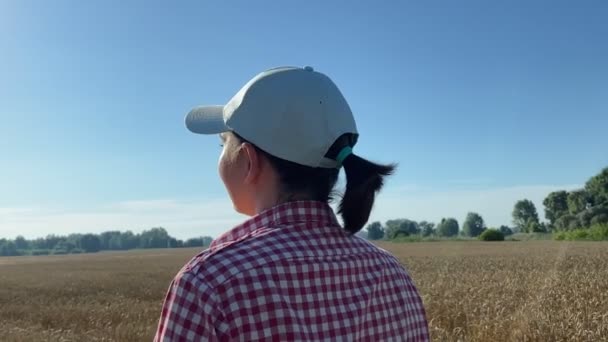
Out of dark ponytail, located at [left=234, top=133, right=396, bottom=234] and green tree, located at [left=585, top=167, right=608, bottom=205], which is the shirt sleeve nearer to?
dark ponytail, located at [left=234, top=133, right=396, bottom=234]

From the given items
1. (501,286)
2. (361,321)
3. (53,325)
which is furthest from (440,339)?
(53,325)

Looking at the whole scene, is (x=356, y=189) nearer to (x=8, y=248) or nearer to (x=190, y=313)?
(x=190, y=313)

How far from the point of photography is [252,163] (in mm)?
1715

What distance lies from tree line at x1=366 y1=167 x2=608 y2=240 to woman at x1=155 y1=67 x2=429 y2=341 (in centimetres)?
8645

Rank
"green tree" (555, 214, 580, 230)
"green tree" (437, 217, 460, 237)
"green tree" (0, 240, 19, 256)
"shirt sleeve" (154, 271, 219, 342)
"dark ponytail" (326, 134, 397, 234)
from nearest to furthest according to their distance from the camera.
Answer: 1. "shirt sleeve" (154, 271, 219, 342)
2. "dark ponytail" (326, 134, 397, 234)
3. "green tree" (555, 214, 580, 230)
4. "green tree" (0, 240, 19, 256)
5. "green tree" (437, 217, 460, 237)

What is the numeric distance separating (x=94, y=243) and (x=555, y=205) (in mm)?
80990

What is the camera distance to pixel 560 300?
10.3 m

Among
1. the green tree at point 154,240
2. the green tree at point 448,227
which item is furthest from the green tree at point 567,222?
the green tree at point 154,240

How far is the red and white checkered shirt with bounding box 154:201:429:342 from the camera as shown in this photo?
1.40m

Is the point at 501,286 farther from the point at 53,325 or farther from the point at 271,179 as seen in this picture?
the point at 271,179

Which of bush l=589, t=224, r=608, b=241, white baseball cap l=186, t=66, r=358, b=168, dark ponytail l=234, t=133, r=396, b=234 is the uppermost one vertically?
bush l=589, t=224, r=608, b=241

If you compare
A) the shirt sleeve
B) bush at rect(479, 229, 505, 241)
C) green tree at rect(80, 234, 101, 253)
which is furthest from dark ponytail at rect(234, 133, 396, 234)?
green tree at rect(80, 234, 101, 253)

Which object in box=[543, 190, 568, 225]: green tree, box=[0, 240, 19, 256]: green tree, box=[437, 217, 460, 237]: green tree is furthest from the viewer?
box=[437, 217, 460, 237]: green tree

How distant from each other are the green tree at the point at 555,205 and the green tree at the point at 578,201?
19.0ft
